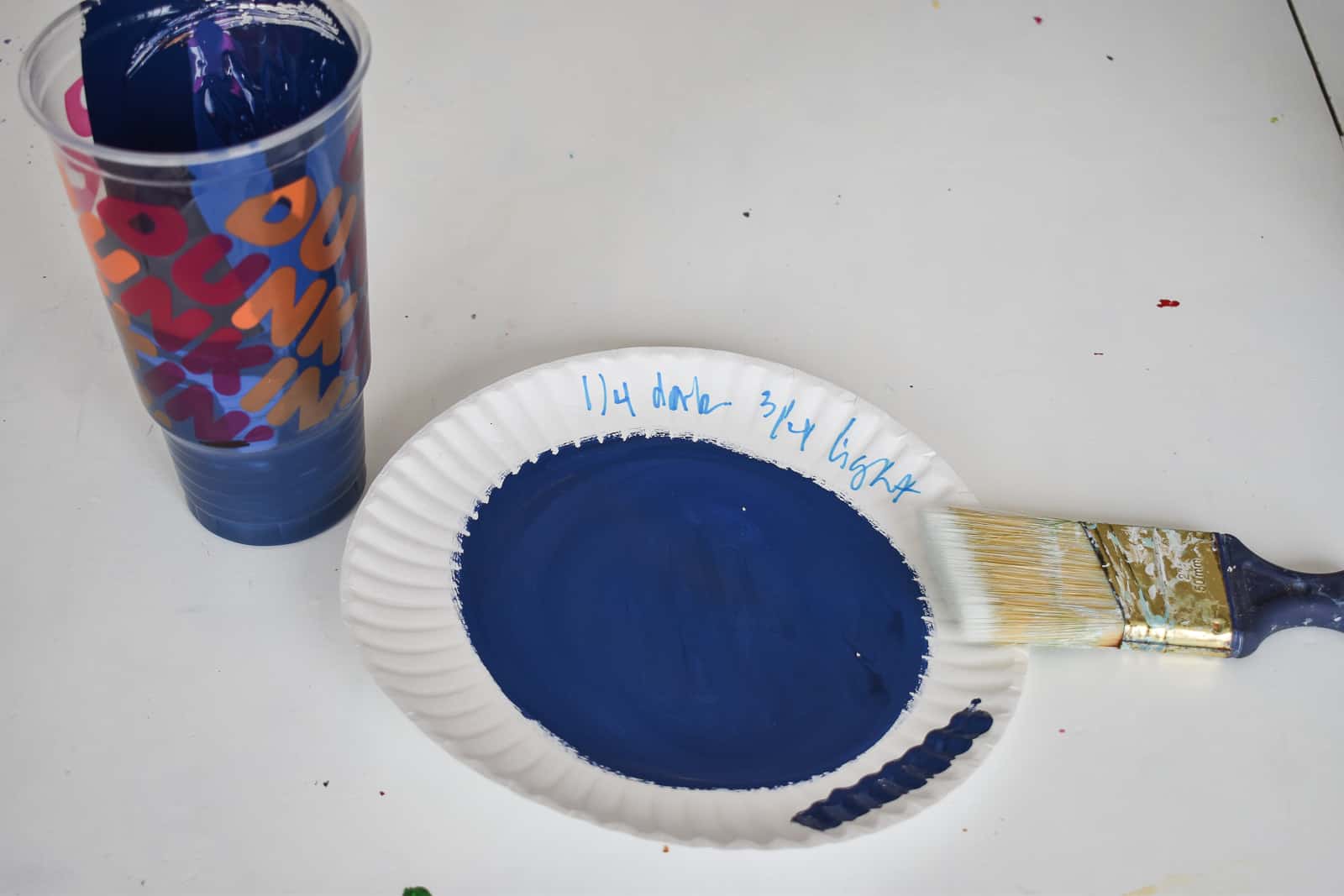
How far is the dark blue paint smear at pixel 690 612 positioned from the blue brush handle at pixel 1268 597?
0.64 ft

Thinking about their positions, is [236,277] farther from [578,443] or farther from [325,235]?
[578,443]

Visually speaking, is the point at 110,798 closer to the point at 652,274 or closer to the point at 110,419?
the point at 110,419

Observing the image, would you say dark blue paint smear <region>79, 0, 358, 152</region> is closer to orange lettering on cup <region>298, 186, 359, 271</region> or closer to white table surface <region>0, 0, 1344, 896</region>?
orange lettering on cup <region>298, 186, 359, 271</region>

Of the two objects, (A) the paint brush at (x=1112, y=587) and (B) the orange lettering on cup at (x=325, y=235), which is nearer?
(B) the orange lettering on cup at (x=325, y=235)

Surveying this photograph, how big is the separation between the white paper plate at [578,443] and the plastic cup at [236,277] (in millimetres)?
76

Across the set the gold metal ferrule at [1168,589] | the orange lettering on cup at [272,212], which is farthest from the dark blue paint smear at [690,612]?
the orange lettering on cup at [272,212]

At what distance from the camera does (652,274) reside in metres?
1.01

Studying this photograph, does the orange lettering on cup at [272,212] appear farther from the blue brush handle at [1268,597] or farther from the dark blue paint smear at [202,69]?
the blue brush handle at [1268,597]

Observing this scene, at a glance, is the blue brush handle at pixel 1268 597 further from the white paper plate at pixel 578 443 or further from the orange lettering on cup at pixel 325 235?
the orange lettering on cup at pixel 325 235

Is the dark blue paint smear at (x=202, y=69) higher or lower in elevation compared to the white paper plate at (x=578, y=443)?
higher

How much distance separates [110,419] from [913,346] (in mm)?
596

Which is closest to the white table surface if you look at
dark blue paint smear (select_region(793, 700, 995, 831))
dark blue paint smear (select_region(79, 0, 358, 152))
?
dark blue paint smear (select_region(793, 700, 995, 831))

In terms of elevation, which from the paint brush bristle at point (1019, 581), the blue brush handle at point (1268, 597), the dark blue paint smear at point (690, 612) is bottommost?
the dark blue paint smear at point (690, 612)

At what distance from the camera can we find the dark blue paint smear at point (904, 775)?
69cm
